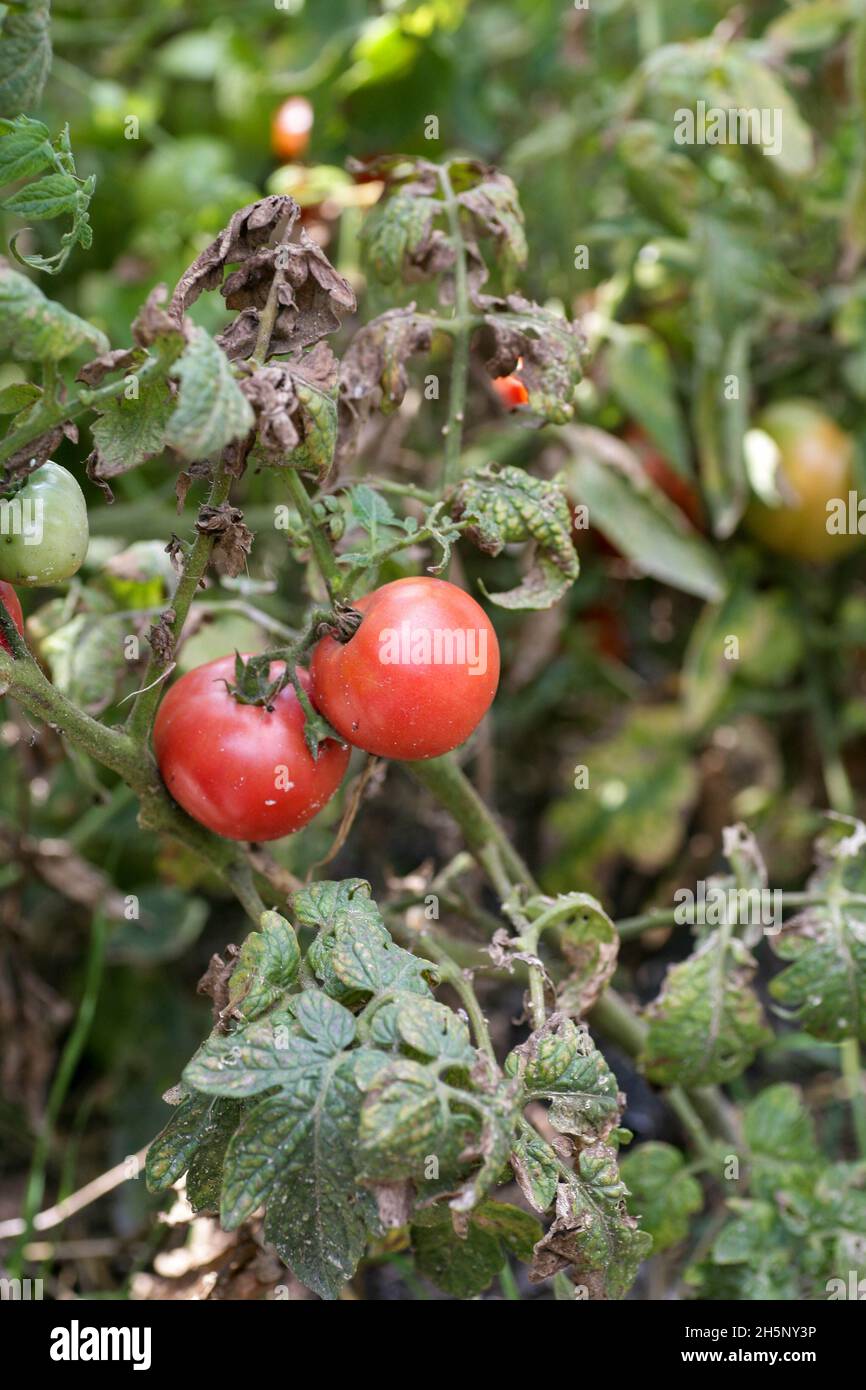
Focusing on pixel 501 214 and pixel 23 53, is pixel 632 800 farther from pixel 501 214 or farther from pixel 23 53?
pixel 23 53

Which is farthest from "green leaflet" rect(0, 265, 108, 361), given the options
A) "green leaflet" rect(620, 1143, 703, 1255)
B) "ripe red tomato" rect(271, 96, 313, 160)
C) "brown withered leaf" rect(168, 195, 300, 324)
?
"ripe red tomato" rect(271, 96, 313, 160)

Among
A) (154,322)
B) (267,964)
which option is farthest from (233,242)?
(267,964)

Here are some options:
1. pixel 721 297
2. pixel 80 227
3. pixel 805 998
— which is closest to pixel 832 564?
pixel 721 297

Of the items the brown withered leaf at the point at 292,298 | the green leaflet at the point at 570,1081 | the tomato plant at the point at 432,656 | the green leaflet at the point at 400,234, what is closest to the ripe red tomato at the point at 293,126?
the tomato plant at the point at 432,656

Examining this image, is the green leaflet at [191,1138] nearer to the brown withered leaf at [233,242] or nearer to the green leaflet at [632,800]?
the brown withered leaf at [233,242]
